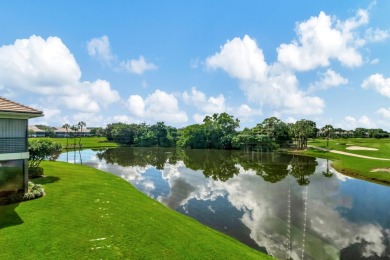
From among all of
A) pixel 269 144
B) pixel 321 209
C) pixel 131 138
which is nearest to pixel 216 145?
pixel 269 144

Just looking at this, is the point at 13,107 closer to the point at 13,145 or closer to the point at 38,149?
the point at 13,145

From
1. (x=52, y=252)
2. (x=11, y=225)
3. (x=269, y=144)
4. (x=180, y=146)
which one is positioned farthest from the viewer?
(x=180, y=146)

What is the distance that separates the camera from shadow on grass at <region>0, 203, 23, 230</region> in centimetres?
1536

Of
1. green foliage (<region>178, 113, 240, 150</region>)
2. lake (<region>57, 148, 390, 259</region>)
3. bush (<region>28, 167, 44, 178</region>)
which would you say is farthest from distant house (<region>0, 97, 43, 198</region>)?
green foliage (<region>178, 113, 240, 150</region>)

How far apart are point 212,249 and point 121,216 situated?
6848mm

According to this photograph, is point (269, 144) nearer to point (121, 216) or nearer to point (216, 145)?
point (216, 145)

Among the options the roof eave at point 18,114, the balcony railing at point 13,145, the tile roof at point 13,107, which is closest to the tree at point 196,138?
the roof eave at point 18,114

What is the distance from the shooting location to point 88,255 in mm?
12531

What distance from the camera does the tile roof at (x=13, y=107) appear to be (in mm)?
19084

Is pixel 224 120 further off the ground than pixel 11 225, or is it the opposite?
pixel 224 120

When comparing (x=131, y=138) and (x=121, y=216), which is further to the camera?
(x=131, y=138)

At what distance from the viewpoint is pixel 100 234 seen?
586 inches

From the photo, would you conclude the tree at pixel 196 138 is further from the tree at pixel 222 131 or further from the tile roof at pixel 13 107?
the tile roof at pixel 13 107

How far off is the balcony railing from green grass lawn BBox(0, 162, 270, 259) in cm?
389
